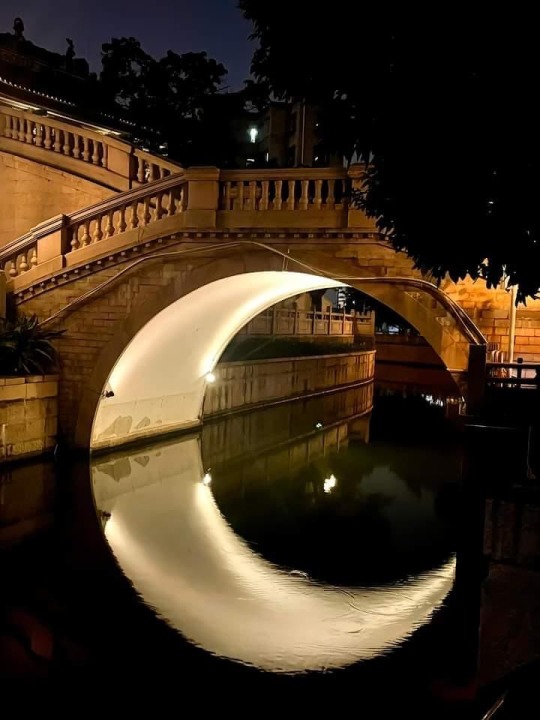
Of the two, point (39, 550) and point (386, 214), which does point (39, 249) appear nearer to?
A: point (39, 550)

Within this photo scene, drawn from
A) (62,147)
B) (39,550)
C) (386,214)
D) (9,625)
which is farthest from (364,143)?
(62,147)

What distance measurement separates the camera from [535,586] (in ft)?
11.9

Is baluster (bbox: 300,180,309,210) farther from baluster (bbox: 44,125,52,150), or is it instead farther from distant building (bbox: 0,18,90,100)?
distant building (bbox: 0,18,90,100)

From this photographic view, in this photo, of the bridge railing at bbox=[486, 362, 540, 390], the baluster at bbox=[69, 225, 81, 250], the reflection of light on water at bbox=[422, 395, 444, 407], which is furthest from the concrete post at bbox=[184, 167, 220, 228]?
the reflection of light on water at bbox=[422, 395, 444, 407]

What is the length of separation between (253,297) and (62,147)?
4.48 m

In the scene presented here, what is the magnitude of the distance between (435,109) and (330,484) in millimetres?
8457

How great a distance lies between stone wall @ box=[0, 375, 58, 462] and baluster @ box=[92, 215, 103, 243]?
2.17 meters

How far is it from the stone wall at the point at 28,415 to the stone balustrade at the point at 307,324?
8.07m

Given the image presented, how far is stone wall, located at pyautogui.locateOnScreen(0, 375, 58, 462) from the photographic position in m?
9.88

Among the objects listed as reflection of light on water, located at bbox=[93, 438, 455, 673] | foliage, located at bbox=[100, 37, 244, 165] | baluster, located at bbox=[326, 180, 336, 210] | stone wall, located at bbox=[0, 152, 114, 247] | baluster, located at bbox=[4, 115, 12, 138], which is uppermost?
foliage, located at bbox=[100, 37, 244, 165]

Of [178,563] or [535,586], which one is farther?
[178,563]

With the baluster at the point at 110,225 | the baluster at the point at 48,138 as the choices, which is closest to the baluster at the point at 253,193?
the baluster at the point at 110,225

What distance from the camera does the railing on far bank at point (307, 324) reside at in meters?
19.6

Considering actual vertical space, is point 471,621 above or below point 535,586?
below
